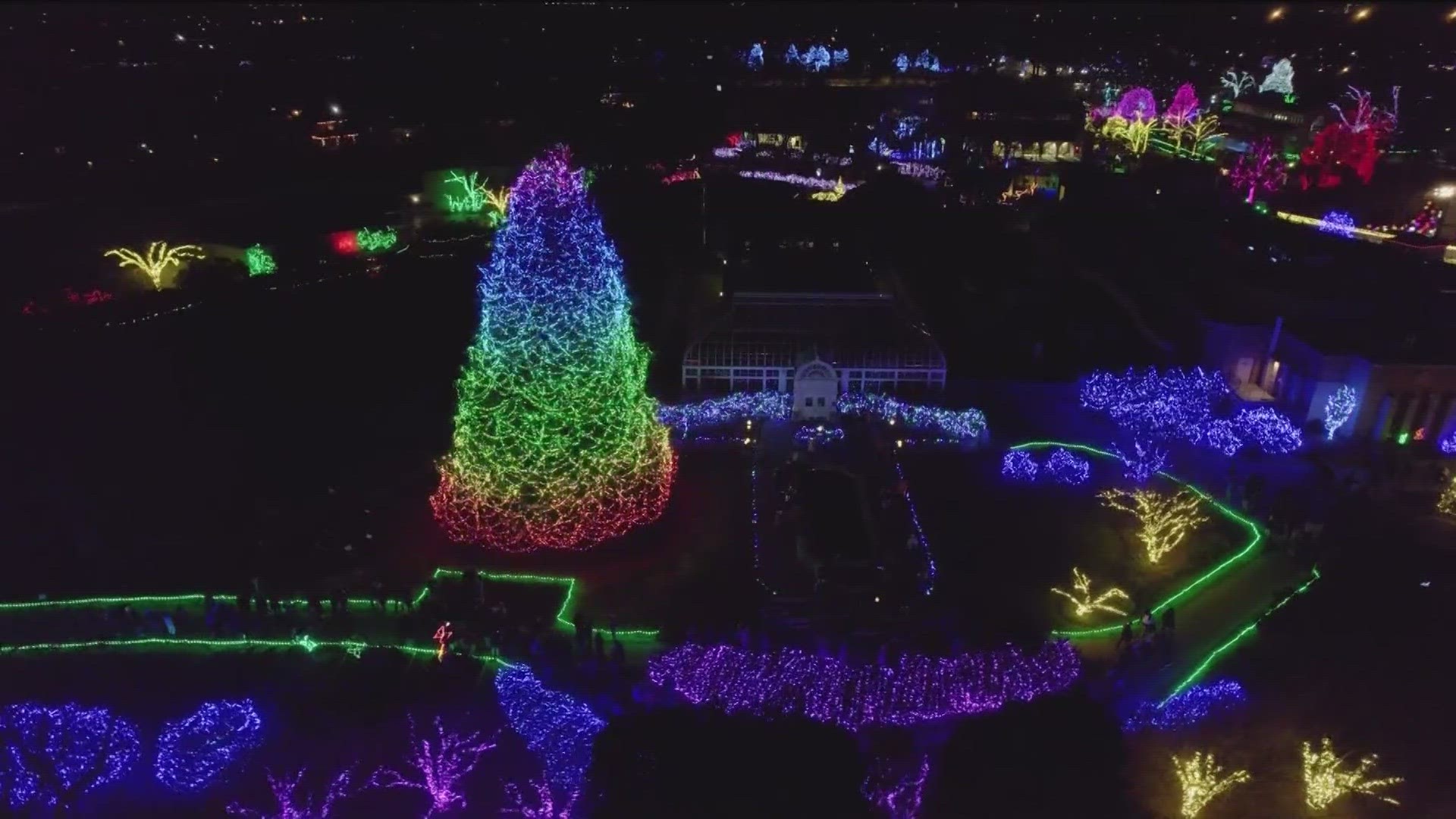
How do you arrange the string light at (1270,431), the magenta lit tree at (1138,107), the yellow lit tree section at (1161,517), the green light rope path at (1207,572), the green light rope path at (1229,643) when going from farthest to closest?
1. the magenta lit tree at (1138,107)
2. the string light at (1270,431)
3. the yellow lit tree section at (1161,517)
4. the green light rope path at (1207,572)
5. the green light rope path at (1229,643)

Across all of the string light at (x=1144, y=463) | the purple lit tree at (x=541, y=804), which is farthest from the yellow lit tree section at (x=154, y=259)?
the string light at (x=1144, y=463)

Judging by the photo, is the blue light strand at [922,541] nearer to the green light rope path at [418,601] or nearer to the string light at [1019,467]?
the string light at [1019,467]

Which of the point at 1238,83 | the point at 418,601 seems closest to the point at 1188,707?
the point at 418,601

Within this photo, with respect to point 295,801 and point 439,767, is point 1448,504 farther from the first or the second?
point 295,801

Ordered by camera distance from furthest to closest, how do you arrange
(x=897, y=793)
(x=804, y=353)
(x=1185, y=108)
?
(x=1185, y=108), (x=804, y=353), (x=897, y=793)

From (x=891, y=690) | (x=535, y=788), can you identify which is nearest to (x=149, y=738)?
(x=535, y=788)

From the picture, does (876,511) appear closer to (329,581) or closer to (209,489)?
(329,581)

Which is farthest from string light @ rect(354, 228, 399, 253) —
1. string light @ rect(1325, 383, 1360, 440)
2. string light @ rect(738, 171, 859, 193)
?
string light @ rect(1325, 383, 1360, 440)
